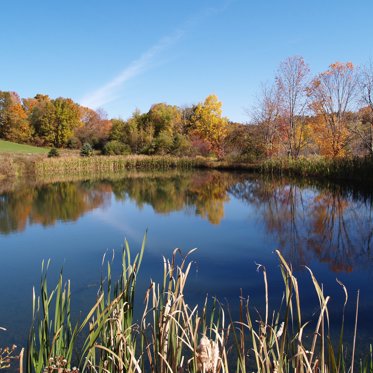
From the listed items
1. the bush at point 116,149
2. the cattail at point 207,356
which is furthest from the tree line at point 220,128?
the cattail at point 207,356

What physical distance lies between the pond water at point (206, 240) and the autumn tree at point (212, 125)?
17.2m

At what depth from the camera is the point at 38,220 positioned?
8.55m

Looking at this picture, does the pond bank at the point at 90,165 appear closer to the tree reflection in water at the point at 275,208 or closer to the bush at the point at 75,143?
the tree reflection in water at the point at 275,208

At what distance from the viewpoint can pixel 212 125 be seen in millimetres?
29625

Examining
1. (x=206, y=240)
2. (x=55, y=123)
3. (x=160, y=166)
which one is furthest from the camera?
(x=55, y=123)

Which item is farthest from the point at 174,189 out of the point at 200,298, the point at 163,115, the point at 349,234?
the point at 163,115

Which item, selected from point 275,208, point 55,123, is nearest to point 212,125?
point 55,123

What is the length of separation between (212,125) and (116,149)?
8176 mm

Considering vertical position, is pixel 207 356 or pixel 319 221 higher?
pixel 207 356

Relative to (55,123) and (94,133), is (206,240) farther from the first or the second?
(55,123)

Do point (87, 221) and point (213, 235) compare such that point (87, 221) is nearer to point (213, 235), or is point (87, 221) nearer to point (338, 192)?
point (213, 235)

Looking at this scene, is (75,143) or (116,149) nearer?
(116,149)

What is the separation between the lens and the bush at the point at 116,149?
29.8m

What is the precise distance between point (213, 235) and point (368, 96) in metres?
12.6
